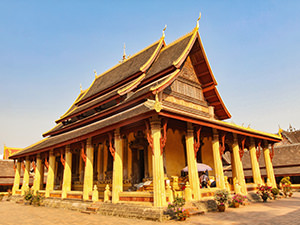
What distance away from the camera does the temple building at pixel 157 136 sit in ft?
33.9

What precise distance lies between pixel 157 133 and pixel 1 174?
26.7 meters

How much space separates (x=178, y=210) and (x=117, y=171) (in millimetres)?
3818

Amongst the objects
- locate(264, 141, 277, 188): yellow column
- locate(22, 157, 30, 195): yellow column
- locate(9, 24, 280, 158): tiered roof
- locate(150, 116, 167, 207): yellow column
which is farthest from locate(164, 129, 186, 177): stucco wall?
locate(22, 157, 30, 195): yellow column

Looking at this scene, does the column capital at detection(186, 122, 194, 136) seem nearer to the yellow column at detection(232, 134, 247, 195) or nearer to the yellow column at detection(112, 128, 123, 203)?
the yellow column at detection(112, 128, 123, 203)

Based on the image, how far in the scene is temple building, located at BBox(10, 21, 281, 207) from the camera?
10.3m

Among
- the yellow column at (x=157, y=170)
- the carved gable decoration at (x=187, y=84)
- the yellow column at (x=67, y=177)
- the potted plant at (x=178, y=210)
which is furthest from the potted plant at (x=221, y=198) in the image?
the yellow column at (x=67, y=177)

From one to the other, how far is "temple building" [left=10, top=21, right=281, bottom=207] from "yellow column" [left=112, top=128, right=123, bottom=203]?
4 centimetres

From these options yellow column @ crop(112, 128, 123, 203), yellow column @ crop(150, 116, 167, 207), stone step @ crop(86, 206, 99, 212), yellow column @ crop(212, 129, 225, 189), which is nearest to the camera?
yellow column @ crop(150, 116, 167, 207)

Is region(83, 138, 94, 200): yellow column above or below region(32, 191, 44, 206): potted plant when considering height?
above

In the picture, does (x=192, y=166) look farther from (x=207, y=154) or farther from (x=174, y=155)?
(x=207, y=154)

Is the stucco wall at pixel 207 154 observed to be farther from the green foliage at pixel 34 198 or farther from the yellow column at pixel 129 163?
the green foliage at pixel 34 198

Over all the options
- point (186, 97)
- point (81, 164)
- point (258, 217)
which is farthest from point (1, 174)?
point (258, 217)

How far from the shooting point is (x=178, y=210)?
8289 mm

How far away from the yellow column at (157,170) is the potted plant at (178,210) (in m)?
0.40
